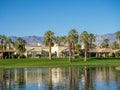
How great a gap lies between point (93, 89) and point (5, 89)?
11.9 meters

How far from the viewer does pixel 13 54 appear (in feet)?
655

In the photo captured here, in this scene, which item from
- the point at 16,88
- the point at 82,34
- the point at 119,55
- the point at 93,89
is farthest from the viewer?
the point at 119,55

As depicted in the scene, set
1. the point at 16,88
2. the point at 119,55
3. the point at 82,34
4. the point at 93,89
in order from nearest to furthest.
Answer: the point at 93,89, the point at 16,88, the point at 82,34, the point at 119,55

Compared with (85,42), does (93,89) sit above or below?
below

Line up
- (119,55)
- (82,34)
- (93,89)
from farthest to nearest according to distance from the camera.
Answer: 1. (119,55)
2. (82,34)
3. (93,89)

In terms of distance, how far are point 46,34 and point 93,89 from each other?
129239 millimetres

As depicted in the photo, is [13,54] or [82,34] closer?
[82,34]

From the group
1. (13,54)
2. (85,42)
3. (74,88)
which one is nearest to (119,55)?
(85,42)

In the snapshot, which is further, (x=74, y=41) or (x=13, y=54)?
(x=13, y=54)

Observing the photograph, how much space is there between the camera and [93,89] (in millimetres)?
49906

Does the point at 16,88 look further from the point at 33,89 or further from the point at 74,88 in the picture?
the point at 74,88

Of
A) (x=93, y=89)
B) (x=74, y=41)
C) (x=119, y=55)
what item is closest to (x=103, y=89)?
(x=93, y=89)

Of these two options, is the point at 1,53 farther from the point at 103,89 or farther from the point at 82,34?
the point at 103,89

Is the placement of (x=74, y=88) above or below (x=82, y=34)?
below
